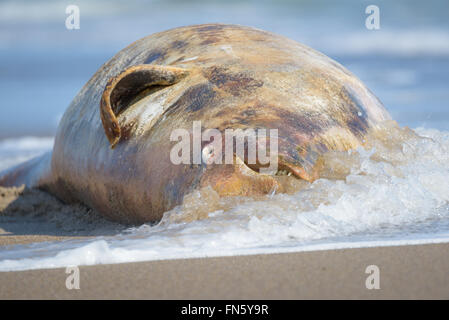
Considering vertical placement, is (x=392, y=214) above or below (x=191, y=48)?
below

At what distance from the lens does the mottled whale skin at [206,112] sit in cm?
259

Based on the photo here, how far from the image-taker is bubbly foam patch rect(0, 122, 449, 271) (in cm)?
206

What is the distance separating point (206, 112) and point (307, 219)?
0.70m

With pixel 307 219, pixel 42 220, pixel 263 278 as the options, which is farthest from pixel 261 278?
pixel 42 220

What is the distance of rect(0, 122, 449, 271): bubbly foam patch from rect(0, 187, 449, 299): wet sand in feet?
0.26

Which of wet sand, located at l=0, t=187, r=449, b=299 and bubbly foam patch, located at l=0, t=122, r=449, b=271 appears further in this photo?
bubbly foam patch, located at l=0, t=122, r=449, b=271

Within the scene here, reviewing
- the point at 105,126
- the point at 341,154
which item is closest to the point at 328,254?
the point at 341,154

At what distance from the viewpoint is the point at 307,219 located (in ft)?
7.59

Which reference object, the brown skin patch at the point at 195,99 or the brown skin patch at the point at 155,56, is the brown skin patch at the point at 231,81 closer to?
the brown skin patch at the point at 195,99

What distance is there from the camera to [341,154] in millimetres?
2709

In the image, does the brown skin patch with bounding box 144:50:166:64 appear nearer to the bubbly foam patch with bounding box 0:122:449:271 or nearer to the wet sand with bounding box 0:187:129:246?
the wet sand with bounding box 0:187:129:246

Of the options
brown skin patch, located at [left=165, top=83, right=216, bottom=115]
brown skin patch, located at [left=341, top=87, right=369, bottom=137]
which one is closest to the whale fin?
brown skin patch, located at [left=165, top=83, right=216, bottom=115]
